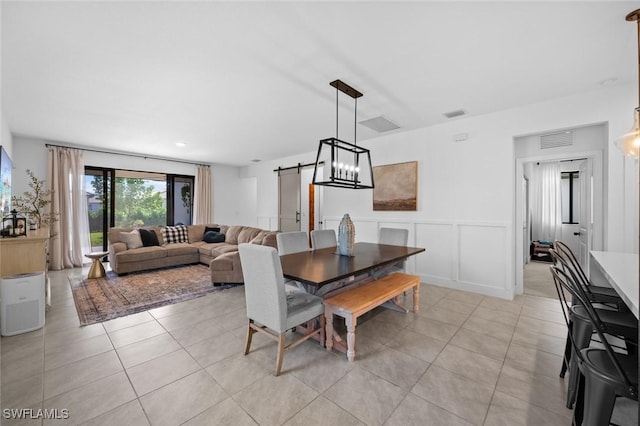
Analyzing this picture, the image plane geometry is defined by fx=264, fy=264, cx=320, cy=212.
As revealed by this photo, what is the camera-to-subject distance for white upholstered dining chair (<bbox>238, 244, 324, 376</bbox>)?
191cm

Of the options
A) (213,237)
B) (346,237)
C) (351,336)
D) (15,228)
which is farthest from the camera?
(213,237)

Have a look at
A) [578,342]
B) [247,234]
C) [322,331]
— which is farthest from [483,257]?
[247,234]

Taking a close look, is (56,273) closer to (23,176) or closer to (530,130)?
(23,176)

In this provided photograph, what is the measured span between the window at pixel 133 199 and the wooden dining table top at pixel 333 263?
556 cm

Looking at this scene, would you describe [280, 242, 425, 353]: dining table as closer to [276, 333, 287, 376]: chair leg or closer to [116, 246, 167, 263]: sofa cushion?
[276, 333, 287, 376]: chair leg

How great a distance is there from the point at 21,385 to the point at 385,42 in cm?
368

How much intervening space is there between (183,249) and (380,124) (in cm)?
459

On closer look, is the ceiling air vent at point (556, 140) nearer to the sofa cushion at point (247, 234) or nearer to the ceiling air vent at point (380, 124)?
the ceiling air vent at point (380, 124)

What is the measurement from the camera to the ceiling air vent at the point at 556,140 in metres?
3.34

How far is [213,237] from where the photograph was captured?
6.18 m

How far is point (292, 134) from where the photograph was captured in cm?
481

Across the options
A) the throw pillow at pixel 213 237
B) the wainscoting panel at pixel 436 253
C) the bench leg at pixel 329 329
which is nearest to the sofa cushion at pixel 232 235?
the throw pillow at pixel 213 237

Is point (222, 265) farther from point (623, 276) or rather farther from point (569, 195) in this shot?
point (569, 195)

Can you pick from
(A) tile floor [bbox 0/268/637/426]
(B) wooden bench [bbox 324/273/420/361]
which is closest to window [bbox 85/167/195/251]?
(A) tile floor [bbox 0/268/637/426]
